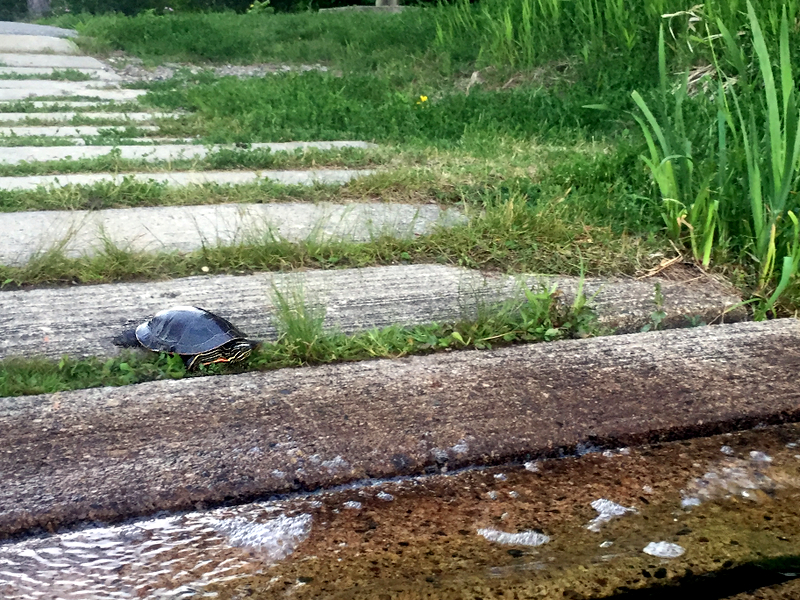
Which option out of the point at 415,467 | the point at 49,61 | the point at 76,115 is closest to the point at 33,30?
the point at 49,61

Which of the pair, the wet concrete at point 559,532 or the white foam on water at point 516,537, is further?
the white foam on water at point 516,537

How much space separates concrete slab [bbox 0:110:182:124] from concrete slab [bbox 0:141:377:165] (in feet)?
3.20

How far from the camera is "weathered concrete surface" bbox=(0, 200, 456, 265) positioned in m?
2.96

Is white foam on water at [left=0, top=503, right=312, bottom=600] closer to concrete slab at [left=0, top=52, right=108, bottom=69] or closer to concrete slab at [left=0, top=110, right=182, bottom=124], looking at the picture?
concrete slab at [left=0, top=110, right=182, bottom=124]

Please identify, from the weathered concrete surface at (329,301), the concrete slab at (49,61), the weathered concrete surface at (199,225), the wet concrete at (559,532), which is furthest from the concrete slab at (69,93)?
the wet concrete at (559,532)

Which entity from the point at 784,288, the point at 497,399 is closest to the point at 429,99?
the point at 784,288

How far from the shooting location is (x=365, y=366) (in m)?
2.20

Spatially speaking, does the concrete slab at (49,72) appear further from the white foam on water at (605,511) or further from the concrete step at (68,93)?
the white foam on water at (605,511)

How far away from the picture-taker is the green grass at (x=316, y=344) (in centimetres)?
212

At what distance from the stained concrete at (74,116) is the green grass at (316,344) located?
385 cm

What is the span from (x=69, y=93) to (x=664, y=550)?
683 cm

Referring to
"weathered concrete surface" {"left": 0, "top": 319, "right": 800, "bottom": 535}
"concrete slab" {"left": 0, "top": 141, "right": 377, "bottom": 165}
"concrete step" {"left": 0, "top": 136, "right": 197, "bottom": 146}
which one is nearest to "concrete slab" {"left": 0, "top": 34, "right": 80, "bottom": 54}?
"concrete step" {"left": 0, "top": 136, "right": 197, "bottom": 146}

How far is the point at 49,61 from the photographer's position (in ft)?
28.6

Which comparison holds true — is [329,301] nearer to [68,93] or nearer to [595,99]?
[595,99]
